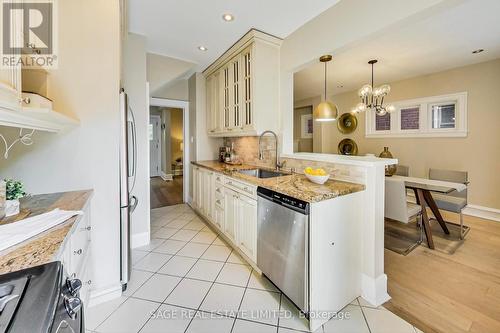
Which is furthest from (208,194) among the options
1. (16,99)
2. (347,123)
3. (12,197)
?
(347,123)

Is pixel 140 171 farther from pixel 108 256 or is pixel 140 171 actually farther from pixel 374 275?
pixel 374 275

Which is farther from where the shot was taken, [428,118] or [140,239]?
[428,118]

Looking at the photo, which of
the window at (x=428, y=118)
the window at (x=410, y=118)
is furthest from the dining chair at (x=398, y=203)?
the window at (x=410, y=118)

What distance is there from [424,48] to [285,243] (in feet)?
12.1

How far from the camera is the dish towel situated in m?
0.84

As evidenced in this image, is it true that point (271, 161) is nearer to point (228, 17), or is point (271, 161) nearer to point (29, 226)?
point (228, 17)

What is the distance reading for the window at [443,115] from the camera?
4.19 m

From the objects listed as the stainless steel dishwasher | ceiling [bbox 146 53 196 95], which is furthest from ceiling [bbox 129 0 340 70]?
the stainless steel dishwasher

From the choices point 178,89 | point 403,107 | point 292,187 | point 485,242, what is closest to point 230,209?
point 292,187

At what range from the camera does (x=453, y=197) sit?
324 cm

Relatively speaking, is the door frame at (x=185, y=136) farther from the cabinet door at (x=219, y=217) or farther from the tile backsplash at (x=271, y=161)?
the cabinet door at (x=219, y=217)

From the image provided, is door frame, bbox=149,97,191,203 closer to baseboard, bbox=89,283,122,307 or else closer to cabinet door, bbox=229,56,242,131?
cabinet door, bbox=229,56,242,131

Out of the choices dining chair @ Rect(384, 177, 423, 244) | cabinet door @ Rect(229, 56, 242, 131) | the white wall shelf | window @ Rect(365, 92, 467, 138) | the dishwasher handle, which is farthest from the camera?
window @ Rect(365, 92, 467, 138)

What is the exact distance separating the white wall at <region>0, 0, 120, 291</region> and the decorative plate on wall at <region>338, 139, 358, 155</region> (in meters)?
5.61
